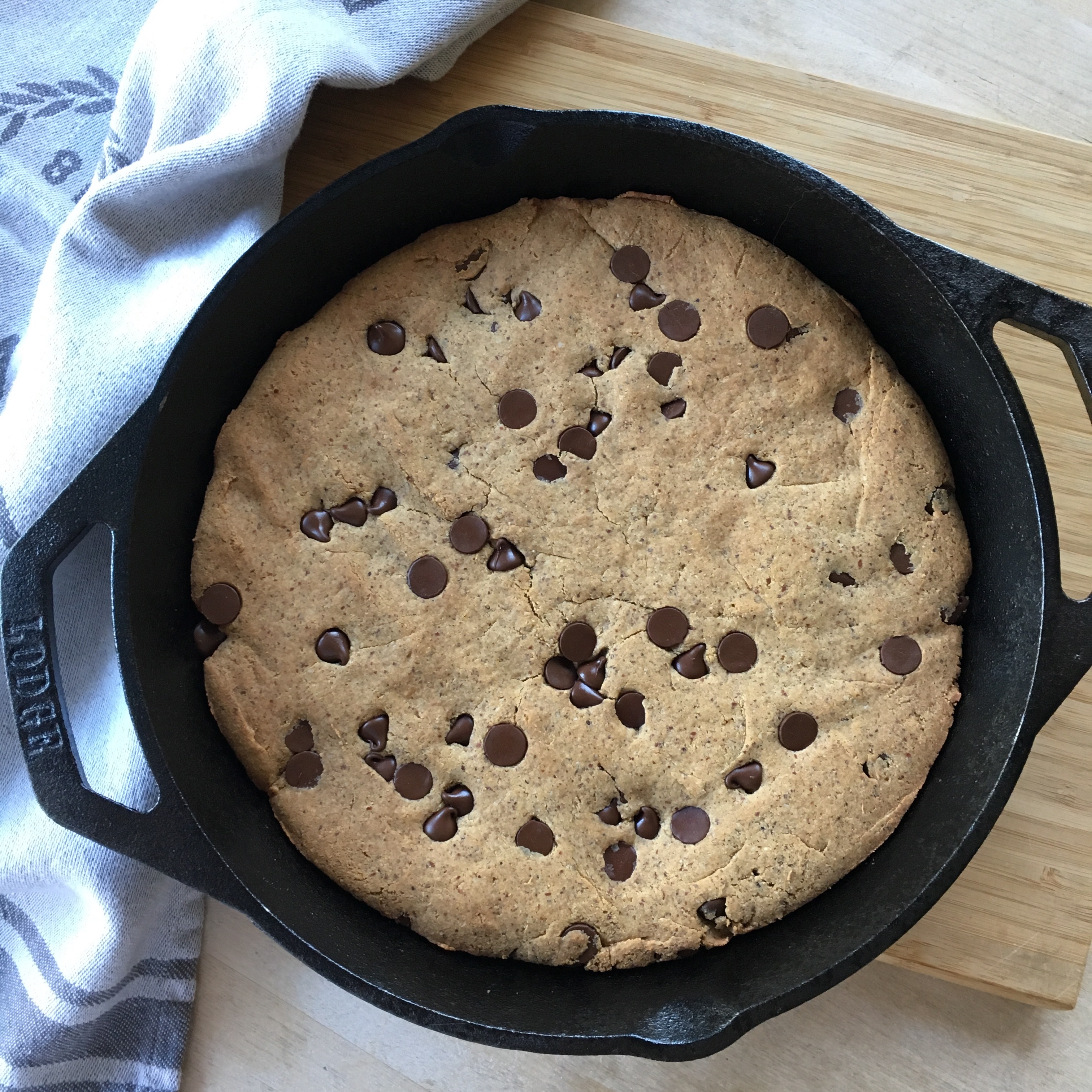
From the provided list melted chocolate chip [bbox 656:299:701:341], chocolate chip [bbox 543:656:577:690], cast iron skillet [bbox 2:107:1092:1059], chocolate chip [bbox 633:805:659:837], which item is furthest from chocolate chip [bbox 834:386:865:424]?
chocolate chip [bbox 633:805:659:837]

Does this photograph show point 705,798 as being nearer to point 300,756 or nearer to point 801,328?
point 300,756

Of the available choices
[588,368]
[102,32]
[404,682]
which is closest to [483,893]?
[404,682]

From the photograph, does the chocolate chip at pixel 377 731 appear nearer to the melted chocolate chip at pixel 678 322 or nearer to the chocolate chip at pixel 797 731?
the chocolate chip at pixel 797 731

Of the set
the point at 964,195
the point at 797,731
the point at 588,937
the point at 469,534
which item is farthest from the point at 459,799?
the point at 964,195

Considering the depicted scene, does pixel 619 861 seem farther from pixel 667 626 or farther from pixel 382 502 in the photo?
pixel 382 502

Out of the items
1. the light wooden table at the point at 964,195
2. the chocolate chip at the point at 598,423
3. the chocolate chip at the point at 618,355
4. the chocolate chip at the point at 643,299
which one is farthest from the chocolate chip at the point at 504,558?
the light wooden table at the point at 964,195

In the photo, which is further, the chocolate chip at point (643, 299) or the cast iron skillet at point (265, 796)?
the chocolate chip at point (643, 299)
